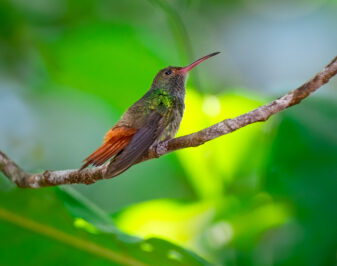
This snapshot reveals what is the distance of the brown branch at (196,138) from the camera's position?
1843 mm

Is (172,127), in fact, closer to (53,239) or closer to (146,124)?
(146,124)

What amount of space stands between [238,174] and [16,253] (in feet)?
4.58

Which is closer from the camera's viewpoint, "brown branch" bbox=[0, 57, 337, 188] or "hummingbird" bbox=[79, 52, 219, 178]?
"brown branch" bbox=[0, 57, 337, 188]

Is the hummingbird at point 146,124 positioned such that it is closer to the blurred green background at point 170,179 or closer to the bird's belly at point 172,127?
the bird's belly at point 172,127

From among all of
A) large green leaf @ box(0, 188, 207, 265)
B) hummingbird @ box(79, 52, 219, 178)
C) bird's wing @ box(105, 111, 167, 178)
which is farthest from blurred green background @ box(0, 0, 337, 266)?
bird's wing @ box(105, 111, 167, 178)

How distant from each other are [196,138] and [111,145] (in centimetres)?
52

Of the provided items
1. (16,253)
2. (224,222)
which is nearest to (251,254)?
(224,222)

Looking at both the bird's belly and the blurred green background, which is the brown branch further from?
the bird's belly

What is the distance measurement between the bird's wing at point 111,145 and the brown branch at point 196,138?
8 cm

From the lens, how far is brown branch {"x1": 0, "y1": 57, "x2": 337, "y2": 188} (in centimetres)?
184

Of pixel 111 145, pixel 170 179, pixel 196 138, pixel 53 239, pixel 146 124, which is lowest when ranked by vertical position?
pixel 53 239

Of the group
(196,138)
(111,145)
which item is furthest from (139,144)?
(196,138)

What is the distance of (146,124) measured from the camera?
2.78m

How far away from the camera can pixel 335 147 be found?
282 cm
